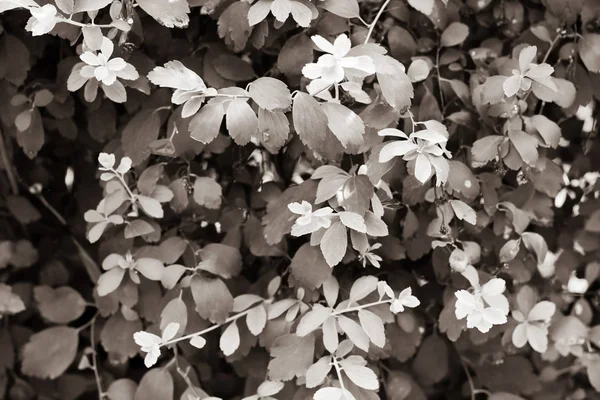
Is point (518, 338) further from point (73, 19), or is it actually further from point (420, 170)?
point (73, 19)

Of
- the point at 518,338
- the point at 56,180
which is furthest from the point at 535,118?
the point at 56,180

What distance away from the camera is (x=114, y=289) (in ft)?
3.75

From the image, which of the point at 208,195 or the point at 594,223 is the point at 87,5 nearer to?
the point at 208,195

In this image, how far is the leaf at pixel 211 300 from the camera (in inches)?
42.4

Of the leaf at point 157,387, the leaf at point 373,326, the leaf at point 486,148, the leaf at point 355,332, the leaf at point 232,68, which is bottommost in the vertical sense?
the leaf at point 157,387

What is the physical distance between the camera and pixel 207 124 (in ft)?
2.89

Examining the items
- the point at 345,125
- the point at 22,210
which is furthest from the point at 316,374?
the point at 22,210

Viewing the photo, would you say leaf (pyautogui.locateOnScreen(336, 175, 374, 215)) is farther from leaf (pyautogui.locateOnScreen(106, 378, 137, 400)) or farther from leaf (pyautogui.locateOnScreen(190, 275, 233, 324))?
leaf (pyautogui.locateOnScreen(106, 378, 137, 400))

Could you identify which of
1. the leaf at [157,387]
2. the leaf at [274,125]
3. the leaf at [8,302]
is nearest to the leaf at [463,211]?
the leaf at [274,125]

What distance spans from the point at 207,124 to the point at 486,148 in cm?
48

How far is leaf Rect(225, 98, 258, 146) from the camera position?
87 centimetres

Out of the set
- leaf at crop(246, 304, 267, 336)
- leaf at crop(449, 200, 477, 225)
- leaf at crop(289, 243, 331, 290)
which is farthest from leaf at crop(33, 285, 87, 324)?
leaf at crop(449, 200, 477, 225)

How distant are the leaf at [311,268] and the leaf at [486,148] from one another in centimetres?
31

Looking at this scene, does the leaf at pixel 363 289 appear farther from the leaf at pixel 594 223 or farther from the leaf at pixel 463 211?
the leaf at pixel 594 223
